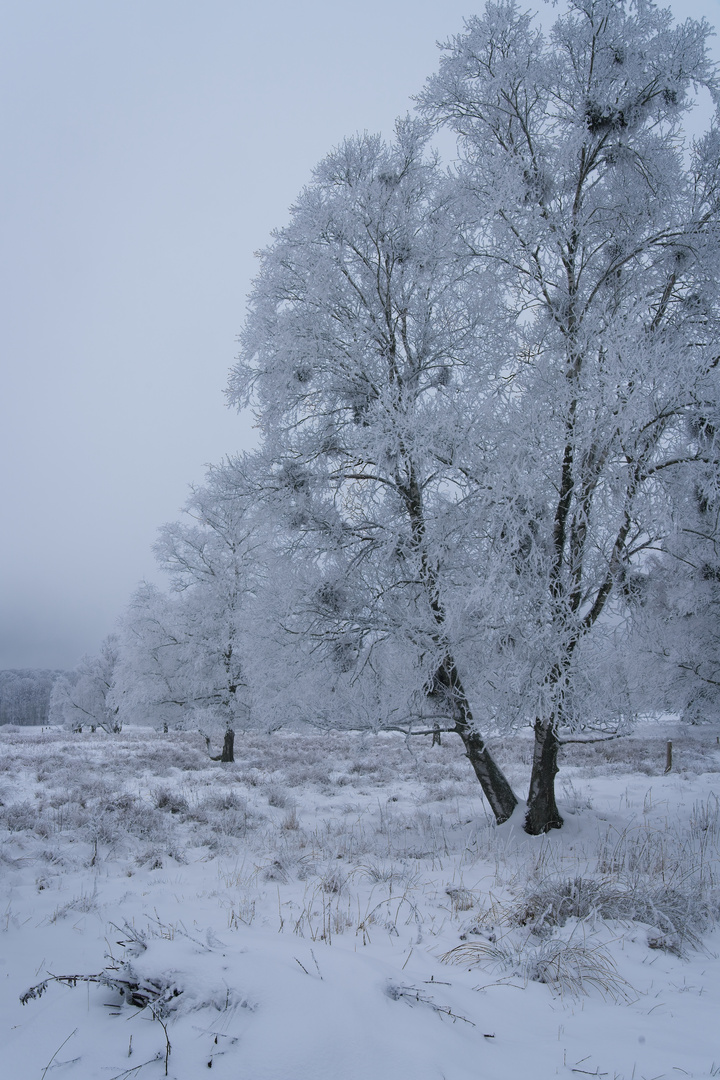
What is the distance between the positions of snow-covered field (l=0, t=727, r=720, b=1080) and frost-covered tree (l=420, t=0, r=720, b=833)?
1586mm

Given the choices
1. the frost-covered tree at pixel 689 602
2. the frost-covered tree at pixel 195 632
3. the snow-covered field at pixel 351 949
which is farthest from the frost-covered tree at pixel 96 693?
the frost-covered tree at pixel 689 602

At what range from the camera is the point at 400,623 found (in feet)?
20.4

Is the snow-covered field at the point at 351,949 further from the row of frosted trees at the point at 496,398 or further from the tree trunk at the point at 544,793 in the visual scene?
the row of frosted trees at the point at 496,398

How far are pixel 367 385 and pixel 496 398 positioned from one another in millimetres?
1942

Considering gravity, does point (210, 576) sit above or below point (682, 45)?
below

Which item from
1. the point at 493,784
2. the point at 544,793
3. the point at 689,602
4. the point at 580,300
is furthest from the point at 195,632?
the point at 580,300

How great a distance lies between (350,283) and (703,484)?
16.4 feet

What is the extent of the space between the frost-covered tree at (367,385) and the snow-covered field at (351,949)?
5.10 feet

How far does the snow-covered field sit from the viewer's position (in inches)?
72.4

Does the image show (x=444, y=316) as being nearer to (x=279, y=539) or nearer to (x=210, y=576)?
(x=279, y=539)

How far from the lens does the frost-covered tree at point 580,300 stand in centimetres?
495

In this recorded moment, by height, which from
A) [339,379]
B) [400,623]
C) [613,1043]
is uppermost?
[339,379]

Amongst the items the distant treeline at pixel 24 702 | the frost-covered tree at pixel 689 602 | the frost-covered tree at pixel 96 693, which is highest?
the frost-covered tree at pixel 689 602

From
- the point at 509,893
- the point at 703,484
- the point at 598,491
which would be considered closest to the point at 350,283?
the point at 598,491
